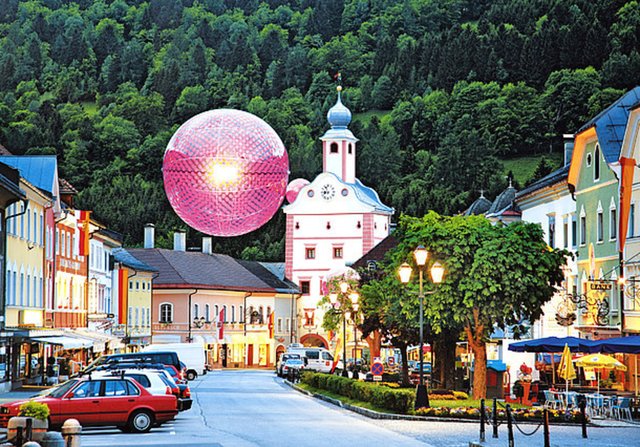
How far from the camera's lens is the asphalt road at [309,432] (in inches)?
1126

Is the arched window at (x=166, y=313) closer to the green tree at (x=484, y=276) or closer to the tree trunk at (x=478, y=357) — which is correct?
the green tree at (x=484, y=276)

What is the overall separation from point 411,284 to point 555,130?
154 metres

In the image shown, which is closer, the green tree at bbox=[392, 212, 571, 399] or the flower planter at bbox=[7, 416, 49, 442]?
the flower planter at bbox=[7, 416, 49, 442]

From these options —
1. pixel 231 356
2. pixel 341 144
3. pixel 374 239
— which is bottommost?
pixel 231 356

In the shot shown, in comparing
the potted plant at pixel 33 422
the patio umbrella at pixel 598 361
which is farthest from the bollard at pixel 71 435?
the patio umbrella at pixel 598 361

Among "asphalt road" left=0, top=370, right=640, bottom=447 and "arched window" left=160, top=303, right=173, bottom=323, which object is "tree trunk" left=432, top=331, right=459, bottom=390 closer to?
"asphalt road" left=0, top=370, right=640, bottom=447

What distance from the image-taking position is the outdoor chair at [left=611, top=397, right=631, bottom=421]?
39.3 meters

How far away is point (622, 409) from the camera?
39594 millimetres

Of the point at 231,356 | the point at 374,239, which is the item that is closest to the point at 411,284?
the point at 231,356

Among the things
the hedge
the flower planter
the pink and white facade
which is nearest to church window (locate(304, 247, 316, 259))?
the pink and white facade

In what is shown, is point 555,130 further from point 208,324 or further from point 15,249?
point 15,249

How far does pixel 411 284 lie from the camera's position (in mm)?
46938

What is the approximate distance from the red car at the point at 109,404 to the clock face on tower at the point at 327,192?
99851 mm

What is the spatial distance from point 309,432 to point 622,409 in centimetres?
1163
